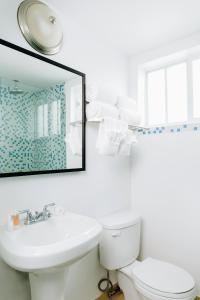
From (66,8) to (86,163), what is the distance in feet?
3.80

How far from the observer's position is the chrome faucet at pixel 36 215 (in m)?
1.26

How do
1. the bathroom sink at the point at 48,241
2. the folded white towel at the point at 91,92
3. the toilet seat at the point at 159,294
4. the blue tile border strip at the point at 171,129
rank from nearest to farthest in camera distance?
the bathroom sink at the point at 48,241 → the toilet seat at the point at 159,294 → the folded white towel at the point at 91,92 → the blue tile border strip at the point at 171,129

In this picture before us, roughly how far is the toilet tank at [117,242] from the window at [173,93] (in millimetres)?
1056

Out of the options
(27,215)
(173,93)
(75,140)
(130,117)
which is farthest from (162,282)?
(173,93)

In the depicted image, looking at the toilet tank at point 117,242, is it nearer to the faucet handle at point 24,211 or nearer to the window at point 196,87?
the faucet handle at point 24,211

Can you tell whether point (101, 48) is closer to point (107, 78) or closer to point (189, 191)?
point (107, 78)

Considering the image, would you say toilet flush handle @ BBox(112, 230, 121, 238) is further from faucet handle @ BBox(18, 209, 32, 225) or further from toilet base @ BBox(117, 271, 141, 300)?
faucet handle @ BBox(18, 209, 32, 225)

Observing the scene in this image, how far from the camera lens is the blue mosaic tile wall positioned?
4.00ft

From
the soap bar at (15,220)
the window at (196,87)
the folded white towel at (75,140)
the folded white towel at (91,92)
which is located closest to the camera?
the soap bar at (15,220)

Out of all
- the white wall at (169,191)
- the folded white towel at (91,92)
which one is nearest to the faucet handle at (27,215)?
the folded white towel at (91,92)

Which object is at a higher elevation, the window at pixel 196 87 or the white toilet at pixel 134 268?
the window at pixel 196 87

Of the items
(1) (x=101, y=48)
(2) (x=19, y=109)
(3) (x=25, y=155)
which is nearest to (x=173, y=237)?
(3) (x=25, y=155)

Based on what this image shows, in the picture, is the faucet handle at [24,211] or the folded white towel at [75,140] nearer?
the faucet handle at [24,211]

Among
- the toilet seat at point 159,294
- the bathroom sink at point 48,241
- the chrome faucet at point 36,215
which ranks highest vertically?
the chrome faucet at point 36,215
